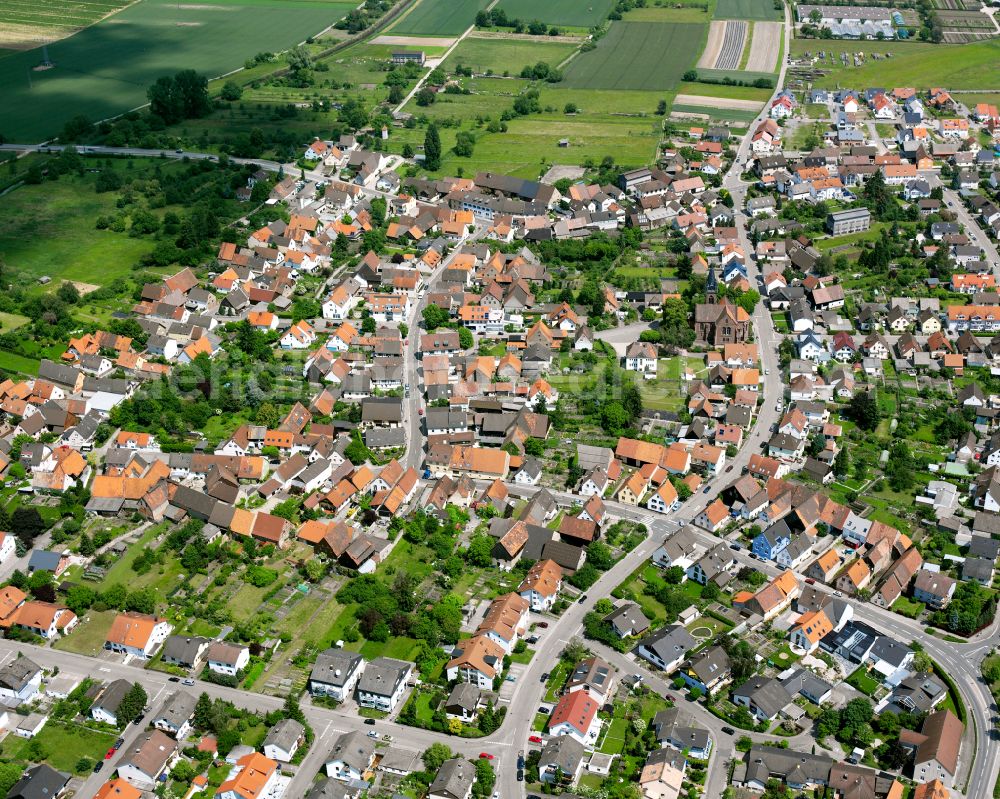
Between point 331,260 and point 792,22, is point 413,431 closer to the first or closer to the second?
point 331,260

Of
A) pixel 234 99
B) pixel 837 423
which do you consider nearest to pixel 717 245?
pixel 837 423

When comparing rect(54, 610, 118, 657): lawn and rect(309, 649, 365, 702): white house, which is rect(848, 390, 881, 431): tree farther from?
rect(54, 610, 118, 657): lawn

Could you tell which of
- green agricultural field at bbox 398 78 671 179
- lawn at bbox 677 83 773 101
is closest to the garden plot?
lawn at bbox 677 83 773 101

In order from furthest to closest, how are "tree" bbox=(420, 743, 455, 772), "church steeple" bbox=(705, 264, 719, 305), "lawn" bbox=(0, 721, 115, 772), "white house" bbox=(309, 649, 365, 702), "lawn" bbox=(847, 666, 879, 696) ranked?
"church steeple" bbox=(705, 264, 719, 305) → "lawn" bbox=(847, 666, 879, 696) → "white house" bbox=(309, 649, 365, 702) → "lawn" bbox=(0, 721, 115, 772) → "tree" bbox=(420, 743, 455, 772)

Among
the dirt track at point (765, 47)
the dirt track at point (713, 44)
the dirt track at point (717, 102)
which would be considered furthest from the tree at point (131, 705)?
the dirt track at point (765, 47)

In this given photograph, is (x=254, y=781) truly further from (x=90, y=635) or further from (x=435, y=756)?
(x=90, y=635)

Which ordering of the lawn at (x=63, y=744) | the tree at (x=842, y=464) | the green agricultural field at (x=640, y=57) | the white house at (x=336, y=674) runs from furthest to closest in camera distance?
the green agricultural field at (x=640, y=57) < the tree at (x=842, y=464) < the white house at (x=336, y=674) < the lawn at (x=63, y=744)

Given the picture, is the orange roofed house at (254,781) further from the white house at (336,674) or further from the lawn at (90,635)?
the lawn at (90,635)

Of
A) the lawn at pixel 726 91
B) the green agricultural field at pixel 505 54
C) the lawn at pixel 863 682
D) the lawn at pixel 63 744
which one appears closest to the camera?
the lawn at pixel 63 744
